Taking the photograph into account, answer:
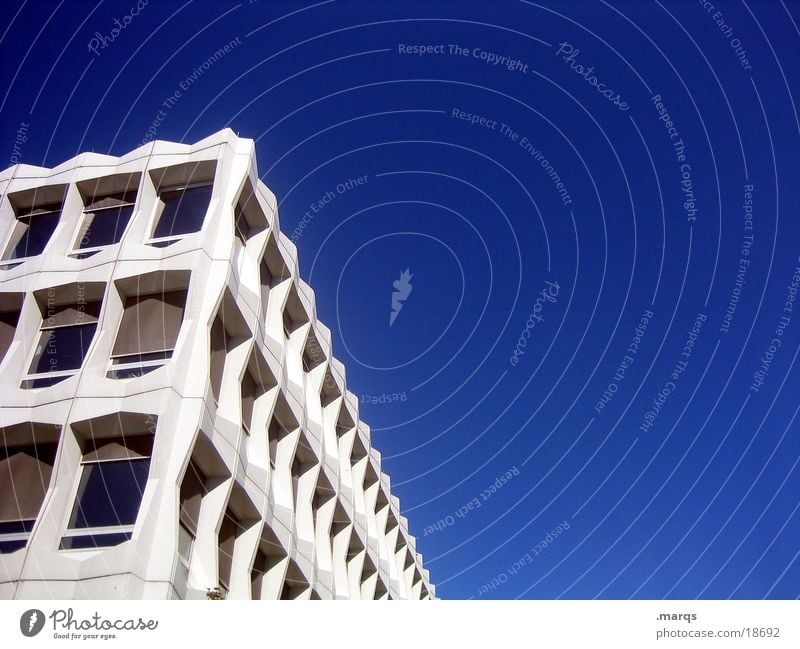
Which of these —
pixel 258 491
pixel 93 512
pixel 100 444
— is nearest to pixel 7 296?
pixel 100 444

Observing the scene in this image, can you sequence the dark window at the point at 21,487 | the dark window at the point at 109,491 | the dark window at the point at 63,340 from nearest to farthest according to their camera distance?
1. the dark window at the point at 109,491
2. the dark window at the point at 21,487
3. the dark window at the point at 63,340

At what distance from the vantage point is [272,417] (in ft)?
51.3

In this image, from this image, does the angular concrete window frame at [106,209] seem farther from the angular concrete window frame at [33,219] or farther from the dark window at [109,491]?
the dark window at [109,491]

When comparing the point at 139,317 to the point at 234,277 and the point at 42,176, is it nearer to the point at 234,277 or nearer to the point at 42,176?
the point at 234,277

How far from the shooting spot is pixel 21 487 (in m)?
10.8

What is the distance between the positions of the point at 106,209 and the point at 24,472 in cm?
607

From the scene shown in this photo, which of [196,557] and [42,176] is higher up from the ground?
[42,176]

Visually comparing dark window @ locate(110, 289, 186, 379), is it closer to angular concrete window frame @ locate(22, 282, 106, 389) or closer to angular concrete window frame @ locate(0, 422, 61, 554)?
angular concrete window frame @ locate(22, 282, 106, 389)

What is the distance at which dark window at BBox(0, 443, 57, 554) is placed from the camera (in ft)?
33.6

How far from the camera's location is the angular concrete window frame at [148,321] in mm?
11758

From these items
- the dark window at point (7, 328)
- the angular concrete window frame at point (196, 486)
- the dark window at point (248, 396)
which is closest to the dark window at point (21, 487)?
the angular concrete window frame at point (196, 486)
